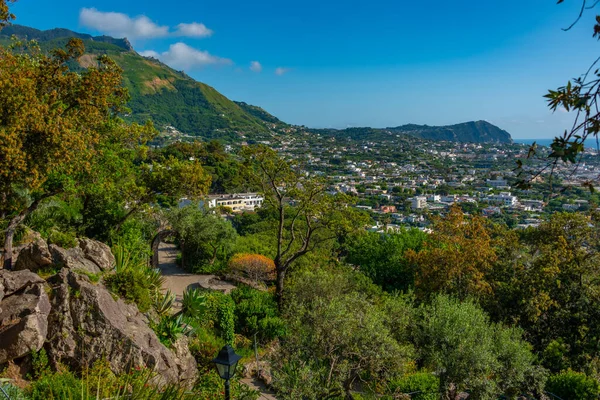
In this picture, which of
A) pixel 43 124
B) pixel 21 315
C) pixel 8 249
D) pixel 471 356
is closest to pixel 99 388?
pixel 21 315

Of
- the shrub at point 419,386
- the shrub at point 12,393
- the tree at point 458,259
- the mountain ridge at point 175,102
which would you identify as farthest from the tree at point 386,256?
the mountain ridge at point 175,102

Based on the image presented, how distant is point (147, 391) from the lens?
501 centimetres

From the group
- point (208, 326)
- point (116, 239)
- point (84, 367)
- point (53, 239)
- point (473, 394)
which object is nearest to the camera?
point (84, 367)

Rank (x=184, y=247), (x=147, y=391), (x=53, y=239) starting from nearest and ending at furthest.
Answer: (x=147, y=391)
(x=53, y=239)
(x=184, y=247)

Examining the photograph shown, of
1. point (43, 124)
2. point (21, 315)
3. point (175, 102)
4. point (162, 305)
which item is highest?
point (175, 102)

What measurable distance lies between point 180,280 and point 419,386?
33.6 ft

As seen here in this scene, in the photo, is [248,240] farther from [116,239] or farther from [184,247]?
[116,239]

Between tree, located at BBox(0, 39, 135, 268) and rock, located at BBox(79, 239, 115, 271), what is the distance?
1.31 m

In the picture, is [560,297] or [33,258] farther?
[560,297]

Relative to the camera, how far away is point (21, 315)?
6457 mm

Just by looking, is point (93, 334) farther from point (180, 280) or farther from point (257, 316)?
point (180, 280)

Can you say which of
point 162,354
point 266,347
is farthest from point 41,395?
point 266,347

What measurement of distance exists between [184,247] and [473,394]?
12.9m

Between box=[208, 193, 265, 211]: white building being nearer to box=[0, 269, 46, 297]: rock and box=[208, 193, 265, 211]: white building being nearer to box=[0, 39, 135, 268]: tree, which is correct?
box=[0, 39, 135, 268]: tree
